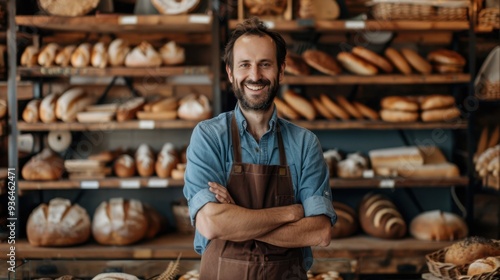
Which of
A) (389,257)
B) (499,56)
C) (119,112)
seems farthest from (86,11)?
(499,56)

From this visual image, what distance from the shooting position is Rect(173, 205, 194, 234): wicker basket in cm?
382

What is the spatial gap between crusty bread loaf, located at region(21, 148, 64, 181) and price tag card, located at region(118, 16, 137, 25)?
1.01 m

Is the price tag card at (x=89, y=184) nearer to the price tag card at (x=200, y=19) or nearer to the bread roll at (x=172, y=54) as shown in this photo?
the bread roll at (x=172, y=54)

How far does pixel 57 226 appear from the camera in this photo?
3.50 meters

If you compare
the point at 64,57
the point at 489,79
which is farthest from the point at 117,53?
the point at 489,79

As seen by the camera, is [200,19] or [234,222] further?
[200,19]

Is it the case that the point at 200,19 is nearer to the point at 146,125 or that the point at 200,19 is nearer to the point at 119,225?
the point at 146,125

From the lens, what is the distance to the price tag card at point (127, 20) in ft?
11.8

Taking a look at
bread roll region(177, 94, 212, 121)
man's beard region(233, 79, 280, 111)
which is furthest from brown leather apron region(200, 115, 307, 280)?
bread roll region(177, 94, 212, 121)

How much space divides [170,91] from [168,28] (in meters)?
0.46

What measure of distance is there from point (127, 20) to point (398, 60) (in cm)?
175

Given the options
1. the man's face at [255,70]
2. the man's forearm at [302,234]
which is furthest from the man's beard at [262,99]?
the man's forearm at [302,234]

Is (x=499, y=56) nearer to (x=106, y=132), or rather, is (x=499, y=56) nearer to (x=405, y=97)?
(x=405, y=97)

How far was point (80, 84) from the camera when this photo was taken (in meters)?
4.08
